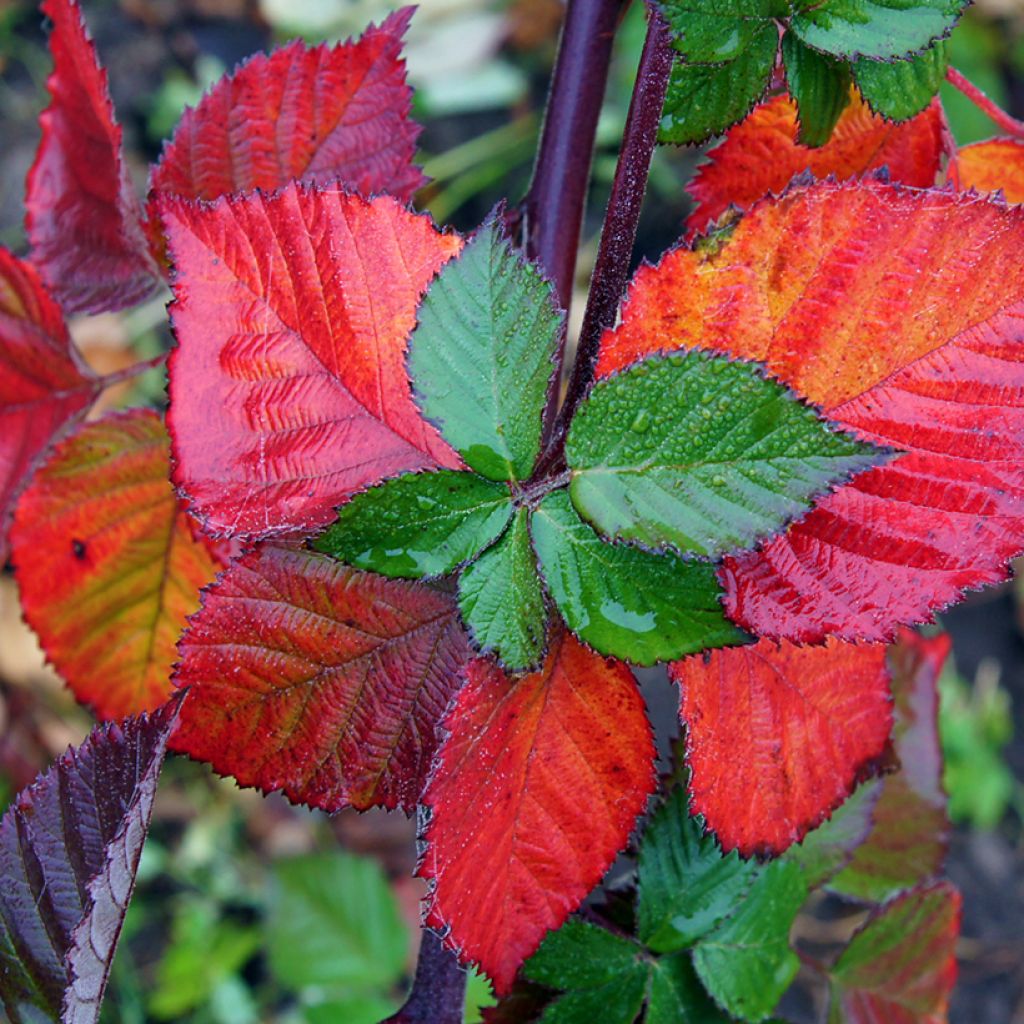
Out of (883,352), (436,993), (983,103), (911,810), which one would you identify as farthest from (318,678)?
(911,810)

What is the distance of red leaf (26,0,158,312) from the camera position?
0.66 meters

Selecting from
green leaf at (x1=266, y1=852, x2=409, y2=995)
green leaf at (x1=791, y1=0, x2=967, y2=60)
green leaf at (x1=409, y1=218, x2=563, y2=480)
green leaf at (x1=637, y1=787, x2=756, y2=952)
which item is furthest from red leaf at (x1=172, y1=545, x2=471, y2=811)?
green leaf at (x1=266, y1=852, x2=409, y2=995)

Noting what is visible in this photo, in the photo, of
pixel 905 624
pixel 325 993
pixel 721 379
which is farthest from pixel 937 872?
pixel 325 993

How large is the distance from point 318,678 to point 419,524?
4.8 inches

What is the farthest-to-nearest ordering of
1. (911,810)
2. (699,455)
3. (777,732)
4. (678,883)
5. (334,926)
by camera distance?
(334,926) → (911,810) → (678,883) → (777,732) → (699,455)

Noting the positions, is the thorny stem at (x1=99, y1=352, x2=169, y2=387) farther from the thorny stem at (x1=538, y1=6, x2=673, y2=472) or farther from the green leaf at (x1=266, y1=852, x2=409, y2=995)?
the green leaf at (x1=266, y1=852, x2=409, y2=995)

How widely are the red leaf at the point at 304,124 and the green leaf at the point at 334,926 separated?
140 centimetres

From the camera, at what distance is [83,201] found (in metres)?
0.74

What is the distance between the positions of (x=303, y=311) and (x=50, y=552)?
1.25ft

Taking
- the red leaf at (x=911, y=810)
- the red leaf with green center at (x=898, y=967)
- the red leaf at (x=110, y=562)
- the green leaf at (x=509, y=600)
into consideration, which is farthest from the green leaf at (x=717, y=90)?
the red leaf with green center at (x=898, y=967)

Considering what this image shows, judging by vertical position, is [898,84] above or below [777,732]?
above

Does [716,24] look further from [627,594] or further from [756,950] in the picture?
[756,950]

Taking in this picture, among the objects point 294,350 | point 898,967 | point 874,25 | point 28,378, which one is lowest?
point 898,967

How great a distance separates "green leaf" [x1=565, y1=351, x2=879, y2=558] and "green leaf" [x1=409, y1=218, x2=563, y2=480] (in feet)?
0.10
